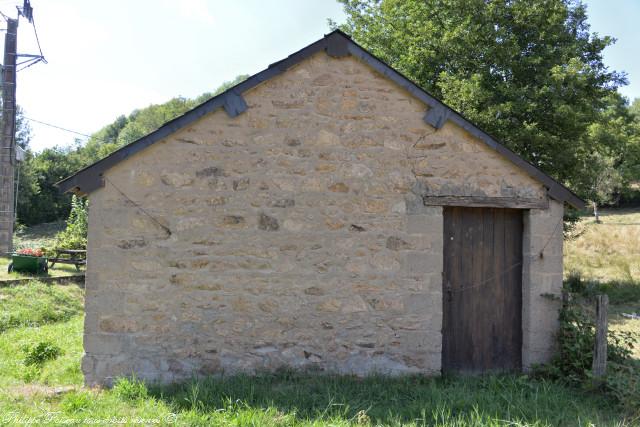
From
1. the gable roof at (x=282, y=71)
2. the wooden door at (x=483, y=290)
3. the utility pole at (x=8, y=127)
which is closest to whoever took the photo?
the gable roof at (x=282, y=71)

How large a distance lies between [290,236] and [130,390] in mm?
2458

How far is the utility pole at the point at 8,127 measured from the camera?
12.4 metres

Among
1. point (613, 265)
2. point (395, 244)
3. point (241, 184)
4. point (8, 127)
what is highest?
point (8, 127)

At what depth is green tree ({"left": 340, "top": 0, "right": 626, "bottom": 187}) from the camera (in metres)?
12.3

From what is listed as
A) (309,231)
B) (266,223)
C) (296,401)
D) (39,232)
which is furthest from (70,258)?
(39,232)

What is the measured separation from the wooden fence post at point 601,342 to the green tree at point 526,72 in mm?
7302

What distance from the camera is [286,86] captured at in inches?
241

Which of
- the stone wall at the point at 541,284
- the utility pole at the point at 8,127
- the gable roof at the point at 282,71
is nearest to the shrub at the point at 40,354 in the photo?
the gable roof at the point at 282,71

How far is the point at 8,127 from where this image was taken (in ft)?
40.7

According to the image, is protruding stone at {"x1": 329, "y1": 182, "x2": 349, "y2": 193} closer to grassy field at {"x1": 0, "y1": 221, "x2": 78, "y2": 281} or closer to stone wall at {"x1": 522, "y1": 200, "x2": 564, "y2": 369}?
stone wall at {"x1": 522, "y1": 200, "x2": 564, "y2": 369}

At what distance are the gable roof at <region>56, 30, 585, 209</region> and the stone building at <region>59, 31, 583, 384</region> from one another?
17 mm

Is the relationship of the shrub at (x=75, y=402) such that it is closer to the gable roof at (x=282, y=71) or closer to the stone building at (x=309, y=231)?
the stone building at (x=309, y=231)

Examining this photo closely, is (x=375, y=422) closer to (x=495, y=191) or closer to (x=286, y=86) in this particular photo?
(x=495, y=191)

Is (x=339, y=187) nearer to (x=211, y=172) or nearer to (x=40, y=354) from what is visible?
(x=211, y=172)
